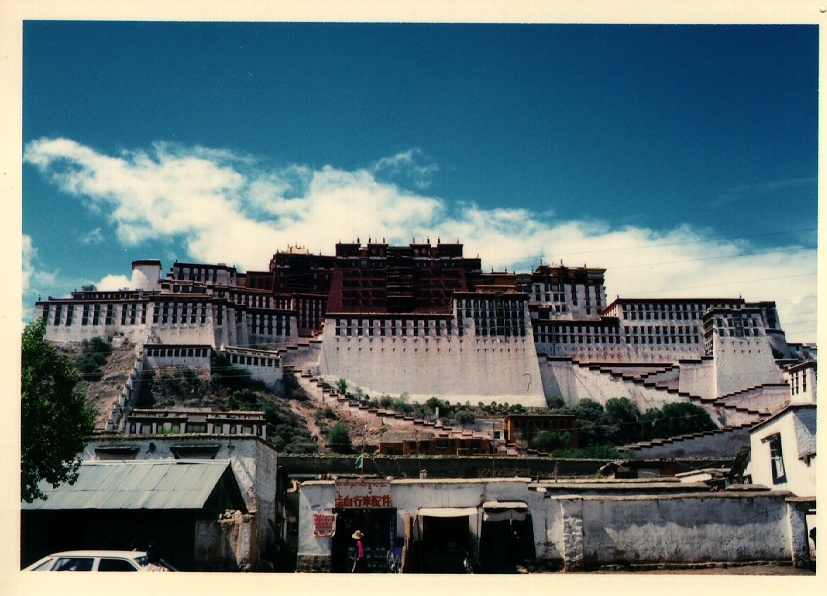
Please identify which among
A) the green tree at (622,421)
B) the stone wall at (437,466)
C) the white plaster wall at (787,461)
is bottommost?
the white plaster wall at (787,461)

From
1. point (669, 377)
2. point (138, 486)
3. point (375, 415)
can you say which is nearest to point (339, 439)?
point (375, 415)

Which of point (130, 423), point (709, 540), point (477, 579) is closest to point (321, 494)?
point (477, 579)

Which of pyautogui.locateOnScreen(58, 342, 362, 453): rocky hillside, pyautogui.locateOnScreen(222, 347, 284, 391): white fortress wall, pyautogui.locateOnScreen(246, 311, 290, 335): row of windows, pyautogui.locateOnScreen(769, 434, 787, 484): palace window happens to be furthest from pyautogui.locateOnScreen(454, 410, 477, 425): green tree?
pyautogui.locateOnScreen(769, 434, 787, 484): palace window

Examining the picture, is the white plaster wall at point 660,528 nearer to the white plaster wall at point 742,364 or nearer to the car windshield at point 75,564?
the car windshield at point 75,564

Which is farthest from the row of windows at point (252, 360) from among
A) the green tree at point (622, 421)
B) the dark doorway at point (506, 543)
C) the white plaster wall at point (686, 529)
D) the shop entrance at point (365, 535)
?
the white plaster wall at point (686, 529)

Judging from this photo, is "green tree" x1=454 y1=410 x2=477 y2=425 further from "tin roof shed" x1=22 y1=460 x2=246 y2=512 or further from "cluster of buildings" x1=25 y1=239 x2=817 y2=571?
"tin roof shed" x1=22 y1=460 x2=246 y2=512
